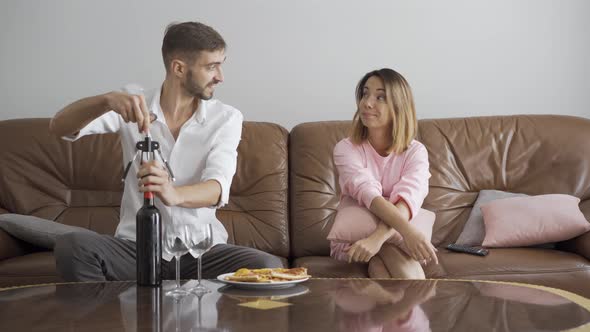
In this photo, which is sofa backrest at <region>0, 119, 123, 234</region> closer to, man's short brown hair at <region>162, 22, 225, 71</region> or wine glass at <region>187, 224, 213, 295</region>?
man's short brown hair at <region>162, 22, 225, 71</region>

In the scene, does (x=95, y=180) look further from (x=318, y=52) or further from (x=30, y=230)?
(x=318, y=52)

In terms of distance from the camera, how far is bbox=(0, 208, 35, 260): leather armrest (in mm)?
2825

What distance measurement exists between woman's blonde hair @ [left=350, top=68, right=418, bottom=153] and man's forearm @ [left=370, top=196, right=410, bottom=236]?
0.27 metres

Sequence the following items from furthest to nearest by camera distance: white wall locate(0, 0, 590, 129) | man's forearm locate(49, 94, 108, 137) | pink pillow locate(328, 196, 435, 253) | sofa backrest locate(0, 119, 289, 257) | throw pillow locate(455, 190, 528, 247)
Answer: white wall locate(0, 0, 590, 129) < sofa backrest locate(0, 119, 289, 257) < throw pillow locate(455, 190, 528, 247) < pink pillow locate(328, 196, 435, 253) < man's forearm locate(49, 94, 108, 137)

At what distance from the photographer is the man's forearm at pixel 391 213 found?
2576 mm

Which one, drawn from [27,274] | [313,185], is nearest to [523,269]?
[313,185]

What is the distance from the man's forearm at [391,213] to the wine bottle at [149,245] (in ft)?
3.39

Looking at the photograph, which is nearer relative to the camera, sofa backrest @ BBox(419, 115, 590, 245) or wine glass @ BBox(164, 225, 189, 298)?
wine glass @ BBox(164, 225, 189, 298)

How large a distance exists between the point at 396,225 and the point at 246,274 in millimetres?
915

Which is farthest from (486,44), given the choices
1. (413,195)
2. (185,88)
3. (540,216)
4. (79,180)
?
(79,180)

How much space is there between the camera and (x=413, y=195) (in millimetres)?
2691

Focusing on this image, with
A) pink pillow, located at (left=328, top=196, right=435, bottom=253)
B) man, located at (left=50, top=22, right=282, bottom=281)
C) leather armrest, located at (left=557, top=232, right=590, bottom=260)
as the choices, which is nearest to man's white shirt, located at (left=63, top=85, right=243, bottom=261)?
man, located at (left=50, top=22, right=282, bottom=281)

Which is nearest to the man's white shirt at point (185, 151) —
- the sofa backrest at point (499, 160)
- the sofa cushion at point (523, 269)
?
the sofa cushion at point (523, 269)

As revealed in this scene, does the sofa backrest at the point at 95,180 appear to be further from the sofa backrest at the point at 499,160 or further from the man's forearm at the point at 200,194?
the man's forearm at the point at 200,194
